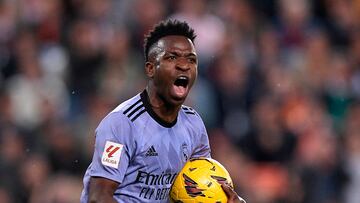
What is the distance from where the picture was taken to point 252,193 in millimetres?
12469

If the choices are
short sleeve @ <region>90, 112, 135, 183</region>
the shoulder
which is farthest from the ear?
short sleeve @ <region>90, 112, 135, 183</region>

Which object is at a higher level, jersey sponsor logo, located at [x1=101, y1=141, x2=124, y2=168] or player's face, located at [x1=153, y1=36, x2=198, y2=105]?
player's face, located at [x1=153, y1=36, x2=198, y2=105]

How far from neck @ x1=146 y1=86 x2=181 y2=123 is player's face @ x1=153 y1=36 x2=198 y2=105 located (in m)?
0.07

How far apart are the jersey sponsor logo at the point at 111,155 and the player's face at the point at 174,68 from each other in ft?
1.84

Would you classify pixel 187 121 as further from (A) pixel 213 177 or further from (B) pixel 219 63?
(B) pixel 219 63

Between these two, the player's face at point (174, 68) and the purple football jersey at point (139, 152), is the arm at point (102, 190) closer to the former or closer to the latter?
the purple football jersey at point (139, 152)

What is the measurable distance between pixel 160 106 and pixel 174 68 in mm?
Answer: 328

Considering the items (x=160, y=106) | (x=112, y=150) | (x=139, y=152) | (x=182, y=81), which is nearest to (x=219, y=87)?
(x=160, y=106)

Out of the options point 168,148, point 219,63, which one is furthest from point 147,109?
point 219,63

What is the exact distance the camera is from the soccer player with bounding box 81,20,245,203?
289 inches

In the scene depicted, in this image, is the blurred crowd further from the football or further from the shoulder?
the shoulder

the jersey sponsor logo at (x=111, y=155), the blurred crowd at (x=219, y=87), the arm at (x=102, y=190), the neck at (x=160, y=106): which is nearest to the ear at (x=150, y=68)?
the neck at (x=160, y=106)

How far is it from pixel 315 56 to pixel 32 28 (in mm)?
3715

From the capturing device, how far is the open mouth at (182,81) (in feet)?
24.8
